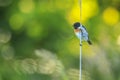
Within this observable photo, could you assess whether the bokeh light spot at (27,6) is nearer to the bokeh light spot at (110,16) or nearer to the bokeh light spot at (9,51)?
the bokeh light spot at (9,51)

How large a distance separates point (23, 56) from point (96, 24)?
31 centimetres

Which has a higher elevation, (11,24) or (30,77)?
(11,24)

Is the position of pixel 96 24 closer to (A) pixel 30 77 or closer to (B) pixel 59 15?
(B) pixel 59 15

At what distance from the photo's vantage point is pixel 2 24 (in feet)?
4.87

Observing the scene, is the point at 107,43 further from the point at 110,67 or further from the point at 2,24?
the point at 2,24

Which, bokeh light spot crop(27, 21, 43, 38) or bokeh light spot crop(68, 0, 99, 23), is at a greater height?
bokeh light spot crop(68, 0, 99, 23)

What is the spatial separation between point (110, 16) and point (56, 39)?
8.9 inches

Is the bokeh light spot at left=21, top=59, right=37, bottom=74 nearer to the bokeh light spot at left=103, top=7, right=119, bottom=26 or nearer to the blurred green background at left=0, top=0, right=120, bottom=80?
the blurred green background at left=0, top=0, right=120, bottom=80

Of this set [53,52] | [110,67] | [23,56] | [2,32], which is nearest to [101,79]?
[110,67]

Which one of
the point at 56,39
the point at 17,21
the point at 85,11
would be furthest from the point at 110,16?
the point at 17,21

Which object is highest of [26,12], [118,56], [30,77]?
[26,12]

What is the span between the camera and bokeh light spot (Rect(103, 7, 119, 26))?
1491mm

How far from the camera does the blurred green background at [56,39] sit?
1.47 m

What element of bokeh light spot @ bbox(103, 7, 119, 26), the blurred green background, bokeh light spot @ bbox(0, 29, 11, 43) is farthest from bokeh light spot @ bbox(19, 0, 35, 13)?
bokeh light spot @ bbox(103, 7, 119, 26)
